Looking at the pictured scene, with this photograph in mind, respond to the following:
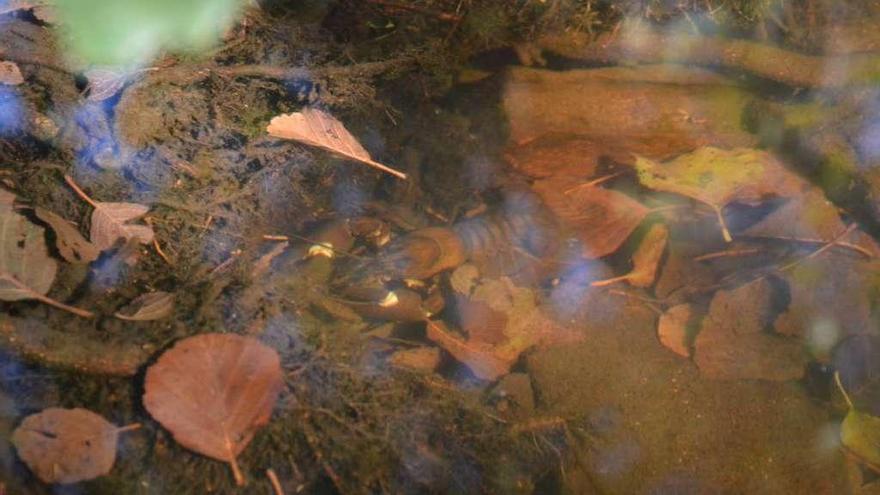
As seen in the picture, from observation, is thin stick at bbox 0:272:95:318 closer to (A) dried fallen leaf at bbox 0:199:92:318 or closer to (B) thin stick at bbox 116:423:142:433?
(A) dried fallen leaf at bbox 0:199:92:318

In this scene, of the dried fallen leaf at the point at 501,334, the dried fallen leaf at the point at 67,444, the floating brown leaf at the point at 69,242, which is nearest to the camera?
the dried fallen leaf at the point at 67,444

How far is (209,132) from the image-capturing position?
7.38 ft

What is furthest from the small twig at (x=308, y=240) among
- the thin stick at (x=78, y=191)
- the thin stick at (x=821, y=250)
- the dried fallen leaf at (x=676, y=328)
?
the thin stick at (x=821, y=250)

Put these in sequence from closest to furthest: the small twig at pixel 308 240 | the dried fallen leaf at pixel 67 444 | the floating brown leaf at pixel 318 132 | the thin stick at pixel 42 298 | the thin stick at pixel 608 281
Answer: the dried fallen leaf at pixel 67 444 < the thin stick at pixel 42 298 < the floating brown leaf at pixel 318 132 < the small twig at pixel 308 240 < the thin stick at pixel 608 281

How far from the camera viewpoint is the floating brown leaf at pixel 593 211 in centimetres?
288

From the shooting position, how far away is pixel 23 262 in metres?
1.80

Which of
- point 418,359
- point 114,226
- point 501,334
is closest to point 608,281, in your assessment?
point 501,334

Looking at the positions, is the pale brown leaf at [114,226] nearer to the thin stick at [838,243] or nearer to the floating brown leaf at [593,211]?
the floating brown leaf at [593,211]

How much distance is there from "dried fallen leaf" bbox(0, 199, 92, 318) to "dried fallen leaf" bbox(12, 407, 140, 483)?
34 centimetres

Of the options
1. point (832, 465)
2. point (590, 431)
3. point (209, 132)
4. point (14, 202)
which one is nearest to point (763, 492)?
point (832, 465)

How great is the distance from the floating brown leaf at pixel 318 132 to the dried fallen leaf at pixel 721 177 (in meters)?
1.57

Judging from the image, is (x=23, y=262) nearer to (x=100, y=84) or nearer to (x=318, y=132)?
(x=100, y=84)

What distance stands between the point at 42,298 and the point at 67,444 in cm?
48

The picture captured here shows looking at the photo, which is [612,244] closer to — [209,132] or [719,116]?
[719,116]
